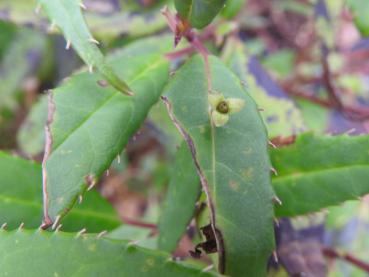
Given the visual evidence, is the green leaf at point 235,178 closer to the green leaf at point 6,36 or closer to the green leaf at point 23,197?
the green leaf at point 23,197

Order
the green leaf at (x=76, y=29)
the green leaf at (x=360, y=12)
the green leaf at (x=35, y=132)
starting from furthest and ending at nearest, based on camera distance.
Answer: the green leaf at (x=35, y=132), the green leaf at (x=360, y=12), the green leaf at (x=76, y=29)

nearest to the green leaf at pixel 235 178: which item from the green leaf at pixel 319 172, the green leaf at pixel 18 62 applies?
the green leaf at pixel 319 172

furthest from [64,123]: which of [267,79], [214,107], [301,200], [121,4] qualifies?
[121,4]

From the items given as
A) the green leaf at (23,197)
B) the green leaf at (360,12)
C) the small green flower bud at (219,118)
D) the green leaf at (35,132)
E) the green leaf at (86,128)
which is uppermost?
the green leaf at (360,12)

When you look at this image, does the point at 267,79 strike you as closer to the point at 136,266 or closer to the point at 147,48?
the point at 147,48

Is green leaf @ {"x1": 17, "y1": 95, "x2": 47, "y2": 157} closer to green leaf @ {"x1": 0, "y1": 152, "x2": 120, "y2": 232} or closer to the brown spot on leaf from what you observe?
green leaf @ {"x1": 0, "y1": 152, "x2": 120, "y2": 232}
